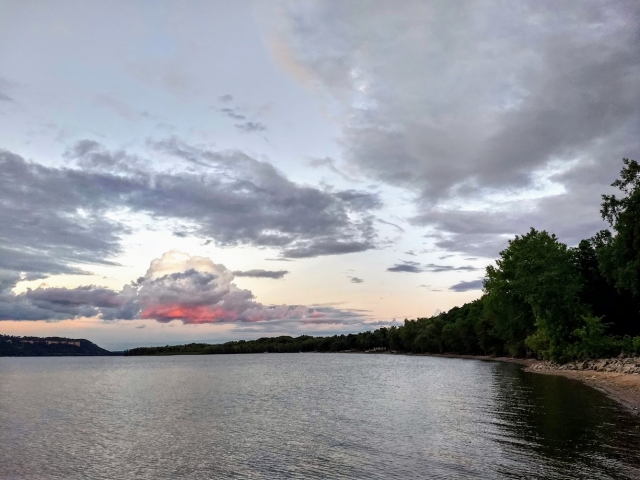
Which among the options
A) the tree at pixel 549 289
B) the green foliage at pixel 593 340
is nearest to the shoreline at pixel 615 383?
the green foliage at pixel 593 340

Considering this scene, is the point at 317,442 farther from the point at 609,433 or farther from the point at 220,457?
the point at 609,433

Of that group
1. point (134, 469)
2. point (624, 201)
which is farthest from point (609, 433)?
point (624, 201)

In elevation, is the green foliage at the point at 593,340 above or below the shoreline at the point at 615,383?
above

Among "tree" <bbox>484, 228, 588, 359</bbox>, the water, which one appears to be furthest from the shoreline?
"tree" <bbox>484, 228, 588, 359</bbox>

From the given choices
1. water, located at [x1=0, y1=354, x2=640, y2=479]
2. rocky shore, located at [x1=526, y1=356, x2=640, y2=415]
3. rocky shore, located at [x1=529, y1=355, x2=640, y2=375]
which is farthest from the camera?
rocky shore, located at [x1=529, y1=355, x2=640, y2=375]

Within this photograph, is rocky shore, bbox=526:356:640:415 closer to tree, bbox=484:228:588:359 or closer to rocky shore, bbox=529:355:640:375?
rocky shore, bbox=529:355:640:375

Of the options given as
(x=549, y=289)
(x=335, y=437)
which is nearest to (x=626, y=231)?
(x=549, y=289)

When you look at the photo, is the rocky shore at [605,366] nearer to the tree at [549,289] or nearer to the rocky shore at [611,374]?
the rocky shore at [611,374]

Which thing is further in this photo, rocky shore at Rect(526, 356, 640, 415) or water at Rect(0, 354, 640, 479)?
rocky shore at Rect(526, 356, 640, 415)

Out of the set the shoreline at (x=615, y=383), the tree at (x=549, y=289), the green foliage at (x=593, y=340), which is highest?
the tree at (x=549, y=289)

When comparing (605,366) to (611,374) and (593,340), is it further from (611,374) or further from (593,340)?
(593,340)

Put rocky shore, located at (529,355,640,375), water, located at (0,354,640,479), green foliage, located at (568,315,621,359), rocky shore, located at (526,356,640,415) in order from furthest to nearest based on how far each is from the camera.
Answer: green foliage, located at (568,315,621,359)
rocky shore, located at (529,355,640,375)
rocky shore, located at (526,356,640,415)
water, located at (0,354,640,479)

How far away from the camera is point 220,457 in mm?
26609

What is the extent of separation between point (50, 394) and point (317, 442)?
2056 inches
